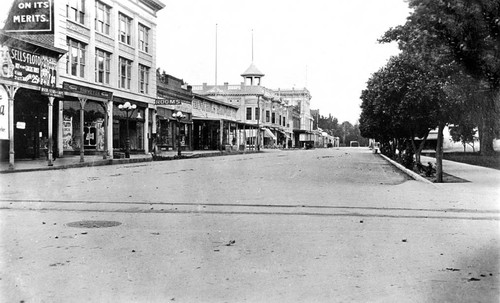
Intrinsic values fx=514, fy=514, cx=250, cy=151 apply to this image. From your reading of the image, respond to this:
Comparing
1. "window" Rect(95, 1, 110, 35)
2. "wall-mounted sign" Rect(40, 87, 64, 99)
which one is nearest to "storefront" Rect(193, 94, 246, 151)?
"window" Rect(95, 1, 110, 35)

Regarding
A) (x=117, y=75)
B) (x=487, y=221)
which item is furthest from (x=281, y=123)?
(x=487, y=221)

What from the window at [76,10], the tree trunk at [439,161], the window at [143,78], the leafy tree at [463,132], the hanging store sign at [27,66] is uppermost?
the window at [76,10]

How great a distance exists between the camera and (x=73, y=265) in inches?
211

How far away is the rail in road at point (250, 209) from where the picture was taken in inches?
372

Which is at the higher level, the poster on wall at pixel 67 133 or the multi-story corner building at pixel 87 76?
the multi-story corner building at pixel 87 76

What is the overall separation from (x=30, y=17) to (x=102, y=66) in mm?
8913

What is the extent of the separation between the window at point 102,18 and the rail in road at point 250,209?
88.4 ft

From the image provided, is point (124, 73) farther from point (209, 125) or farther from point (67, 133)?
point (209, 125)

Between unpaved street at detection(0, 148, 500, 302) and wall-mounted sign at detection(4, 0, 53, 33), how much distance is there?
1760 centimetres

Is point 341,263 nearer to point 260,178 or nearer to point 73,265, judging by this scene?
point 73,265

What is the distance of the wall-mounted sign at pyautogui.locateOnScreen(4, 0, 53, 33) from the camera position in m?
26.6

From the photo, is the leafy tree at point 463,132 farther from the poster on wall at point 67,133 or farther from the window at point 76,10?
the window at point 76,10

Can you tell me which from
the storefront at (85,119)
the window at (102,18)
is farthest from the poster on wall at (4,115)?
the window at (102,18)

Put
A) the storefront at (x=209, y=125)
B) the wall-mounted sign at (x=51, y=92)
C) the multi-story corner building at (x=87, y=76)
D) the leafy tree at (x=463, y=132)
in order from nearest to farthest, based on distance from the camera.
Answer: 1. the wall-mounted sign at (x=51, y=92)
2. the multi-story corner building at (x=87, y=76)
3. the leafy tree at (x=463, y=132)
4. the storefront at (x=209, y=125)
